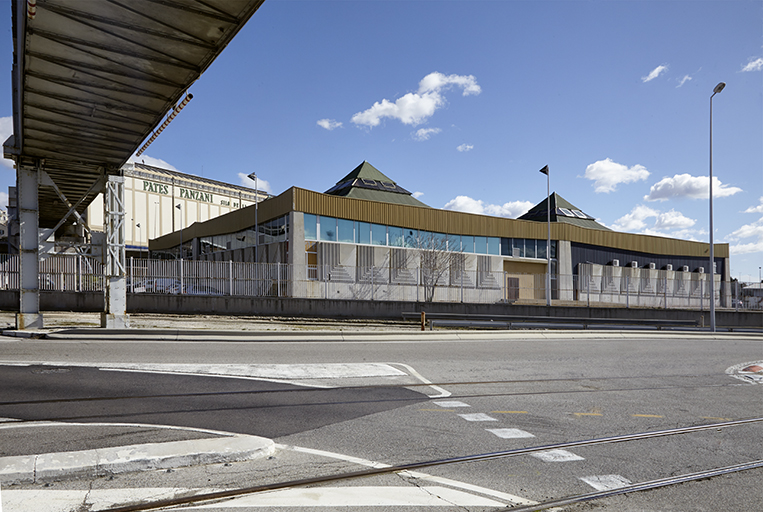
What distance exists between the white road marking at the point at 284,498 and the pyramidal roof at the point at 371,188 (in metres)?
42.7

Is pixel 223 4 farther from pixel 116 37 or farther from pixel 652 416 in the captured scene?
pixel 652 416

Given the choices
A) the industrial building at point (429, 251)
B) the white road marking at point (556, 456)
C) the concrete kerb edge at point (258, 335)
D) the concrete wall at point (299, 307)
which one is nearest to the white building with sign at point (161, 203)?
the industrial building at point (429, 251)

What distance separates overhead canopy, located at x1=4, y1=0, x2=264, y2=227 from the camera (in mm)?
8125

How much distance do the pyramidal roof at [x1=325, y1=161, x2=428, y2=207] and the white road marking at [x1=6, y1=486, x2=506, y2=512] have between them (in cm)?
4268

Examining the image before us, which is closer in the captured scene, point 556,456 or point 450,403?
point 556,456

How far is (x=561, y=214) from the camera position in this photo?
5731cm

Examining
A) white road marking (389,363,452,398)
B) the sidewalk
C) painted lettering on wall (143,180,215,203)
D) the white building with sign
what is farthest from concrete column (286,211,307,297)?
painted lettering on wall (143,180,215,203)

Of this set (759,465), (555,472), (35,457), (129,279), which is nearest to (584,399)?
(759,465)

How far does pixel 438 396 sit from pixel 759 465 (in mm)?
4611

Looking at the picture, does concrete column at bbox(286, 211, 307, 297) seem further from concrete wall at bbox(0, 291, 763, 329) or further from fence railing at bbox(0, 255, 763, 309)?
concrete wall at bbox(0, 291, 763, 329)

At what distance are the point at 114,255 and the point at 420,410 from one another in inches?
554

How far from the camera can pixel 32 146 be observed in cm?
1532

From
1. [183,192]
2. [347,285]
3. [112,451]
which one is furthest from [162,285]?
[183,192]

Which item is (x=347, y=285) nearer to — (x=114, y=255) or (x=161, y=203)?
(x=114, y=255)
